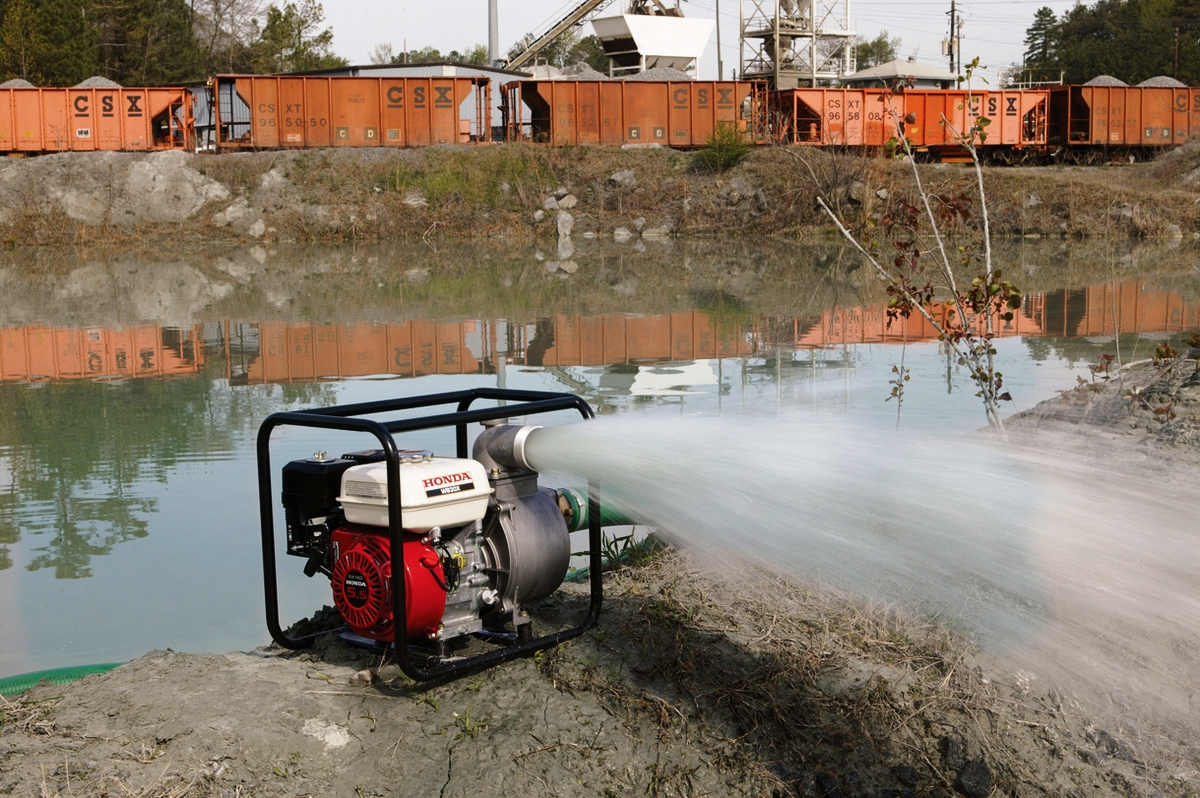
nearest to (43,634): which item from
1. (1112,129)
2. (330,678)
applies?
(330,678)

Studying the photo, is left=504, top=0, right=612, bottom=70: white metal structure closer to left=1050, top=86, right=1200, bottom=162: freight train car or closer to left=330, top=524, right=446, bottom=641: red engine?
left=1050, top=86, right=1200, bottom=162: freight train car

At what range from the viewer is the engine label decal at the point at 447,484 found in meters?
3.62

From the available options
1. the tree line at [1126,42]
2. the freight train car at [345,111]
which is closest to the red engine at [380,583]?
the freight train car at [345,111]

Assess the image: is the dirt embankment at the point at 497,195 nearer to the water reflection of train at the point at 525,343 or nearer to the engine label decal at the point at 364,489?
the water reflection of train at the point at 525,343

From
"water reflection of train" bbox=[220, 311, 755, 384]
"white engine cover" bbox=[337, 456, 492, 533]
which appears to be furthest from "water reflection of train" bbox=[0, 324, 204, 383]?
"white engine cover" bbox=[337, 456, 492, 533]

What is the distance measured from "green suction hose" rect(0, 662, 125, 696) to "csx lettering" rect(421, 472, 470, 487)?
141cm

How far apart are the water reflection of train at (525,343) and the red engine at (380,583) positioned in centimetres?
607

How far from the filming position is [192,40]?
6481 centimetres

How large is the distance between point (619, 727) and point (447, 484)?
0.97 metres

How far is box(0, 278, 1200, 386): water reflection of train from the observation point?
1123cm

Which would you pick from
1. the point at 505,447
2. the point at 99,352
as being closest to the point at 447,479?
the point at 505,447

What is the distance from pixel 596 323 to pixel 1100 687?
11.7 m

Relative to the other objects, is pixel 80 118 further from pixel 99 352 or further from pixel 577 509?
pixel 577 509

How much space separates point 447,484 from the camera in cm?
366
